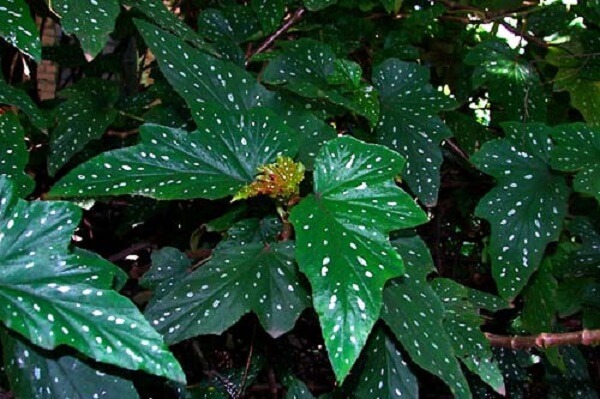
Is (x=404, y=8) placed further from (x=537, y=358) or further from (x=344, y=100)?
(x=537, y=358)

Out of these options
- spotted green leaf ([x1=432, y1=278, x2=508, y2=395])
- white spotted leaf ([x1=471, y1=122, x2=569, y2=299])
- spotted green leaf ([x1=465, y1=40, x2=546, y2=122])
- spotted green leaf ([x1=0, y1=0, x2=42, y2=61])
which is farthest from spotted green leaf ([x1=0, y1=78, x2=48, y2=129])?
spotted green leaf ([x1=465, y1=40, x2=546, y2=122])

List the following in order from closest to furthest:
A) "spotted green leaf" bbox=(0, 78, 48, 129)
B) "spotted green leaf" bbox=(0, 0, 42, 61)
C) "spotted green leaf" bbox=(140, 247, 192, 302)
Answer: "spotted green leaf" bbox=(0, 0, 42, 61), "spotted green leaf" bbox=(0, 78, 48, 129), "spotted green leaf" bbox=(140, 247, 192, 302)

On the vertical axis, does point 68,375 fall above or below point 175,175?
below

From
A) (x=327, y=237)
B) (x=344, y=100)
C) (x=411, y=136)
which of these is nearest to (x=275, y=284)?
(x=327, y=237)

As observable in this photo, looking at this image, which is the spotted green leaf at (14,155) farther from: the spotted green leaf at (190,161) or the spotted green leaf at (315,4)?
the spotted green leaf at (315,4)

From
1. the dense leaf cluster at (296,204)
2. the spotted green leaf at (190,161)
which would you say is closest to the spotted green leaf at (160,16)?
the dense leaf cluster at (296,204)

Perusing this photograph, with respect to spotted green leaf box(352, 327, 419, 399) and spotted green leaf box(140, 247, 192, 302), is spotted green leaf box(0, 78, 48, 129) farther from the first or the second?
spotted green leaf box(352, 327, 419, 399)

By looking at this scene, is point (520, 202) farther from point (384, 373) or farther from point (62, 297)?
point (62, 297)
